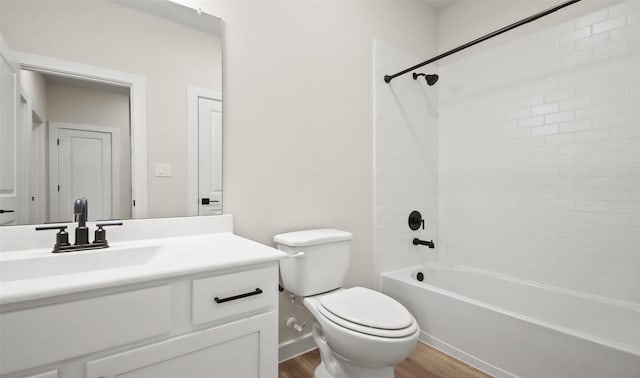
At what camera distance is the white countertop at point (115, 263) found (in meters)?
0.74

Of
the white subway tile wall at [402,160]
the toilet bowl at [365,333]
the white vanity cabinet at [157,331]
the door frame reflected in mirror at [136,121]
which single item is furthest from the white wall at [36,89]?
the white subway tile wall at [402,160]

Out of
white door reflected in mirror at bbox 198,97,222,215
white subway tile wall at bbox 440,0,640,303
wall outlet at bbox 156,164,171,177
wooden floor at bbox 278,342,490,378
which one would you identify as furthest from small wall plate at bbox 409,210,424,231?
wall outlet at bbox 156,164,171,177

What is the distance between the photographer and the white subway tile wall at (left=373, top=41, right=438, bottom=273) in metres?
2.25

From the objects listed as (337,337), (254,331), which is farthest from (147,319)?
(337,337)

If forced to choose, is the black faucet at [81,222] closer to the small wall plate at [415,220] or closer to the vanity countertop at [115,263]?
the vanity countertop at [115,263]

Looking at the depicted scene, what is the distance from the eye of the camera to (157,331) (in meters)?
0.87

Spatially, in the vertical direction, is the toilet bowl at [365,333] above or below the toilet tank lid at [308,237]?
below

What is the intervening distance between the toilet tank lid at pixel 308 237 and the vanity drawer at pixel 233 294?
485 millimetres

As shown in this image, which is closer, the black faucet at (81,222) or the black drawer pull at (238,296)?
the black drawer pull at (238,296)

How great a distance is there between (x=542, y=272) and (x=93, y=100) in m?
2.72

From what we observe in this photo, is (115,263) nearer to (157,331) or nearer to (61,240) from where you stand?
(61,240)

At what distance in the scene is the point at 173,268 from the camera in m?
0.89

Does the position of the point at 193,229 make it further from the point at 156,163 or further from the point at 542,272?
the point at 542,272

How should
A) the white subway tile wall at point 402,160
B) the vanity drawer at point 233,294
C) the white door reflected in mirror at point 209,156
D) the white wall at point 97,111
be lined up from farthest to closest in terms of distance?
the white subway tile wall at point 402,160 → the white door reflected in mirror at point 209,156 → the white wall at point 97,111 → the vanity drawer at point 233,294
